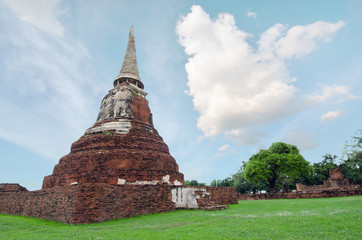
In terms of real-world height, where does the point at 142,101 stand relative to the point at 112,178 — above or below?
above

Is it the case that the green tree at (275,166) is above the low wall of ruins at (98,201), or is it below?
above

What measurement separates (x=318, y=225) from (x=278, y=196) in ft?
68.5

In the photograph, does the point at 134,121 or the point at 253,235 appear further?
the point at 134,121

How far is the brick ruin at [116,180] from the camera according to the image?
29.3 feet

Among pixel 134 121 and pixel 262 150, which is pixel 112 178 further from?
pixel 262 150

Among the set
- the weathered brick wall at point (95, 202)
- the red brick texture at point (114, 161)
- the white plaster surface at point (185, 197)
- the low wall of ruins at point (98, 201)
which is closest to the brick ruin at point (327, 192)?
the low wall of ruins at point (98, 201)

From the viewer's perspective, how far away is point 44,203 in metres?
10.5

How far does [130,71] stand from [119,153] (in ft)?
31.3

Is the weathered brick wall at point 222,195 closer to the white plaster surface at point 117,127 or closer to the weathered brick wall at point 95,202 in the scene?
the weathered brick wall at point 95,202

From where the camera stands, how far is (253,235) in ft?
15.8

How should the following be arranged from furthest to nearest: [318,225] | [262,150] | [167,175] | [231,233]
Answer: [262,150] < [167,175] < [318,225] < [231,233]

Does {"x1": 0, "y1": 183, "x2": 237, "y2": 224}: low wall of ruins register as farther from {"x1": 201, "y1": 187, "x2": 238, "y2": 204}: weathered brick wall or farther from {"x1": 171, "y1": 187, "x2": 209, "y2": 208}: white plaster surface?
{"x1": 201, "y1": 187, "x2": 238, "y2": 204}: weathered brick wall

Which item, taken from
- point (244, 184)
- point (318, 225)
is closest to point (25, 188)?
point (318, 225)

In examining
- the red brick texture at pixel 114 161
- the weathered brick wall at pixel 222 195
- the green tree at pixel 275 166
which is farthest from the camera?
the green tree at pixel 275 166
